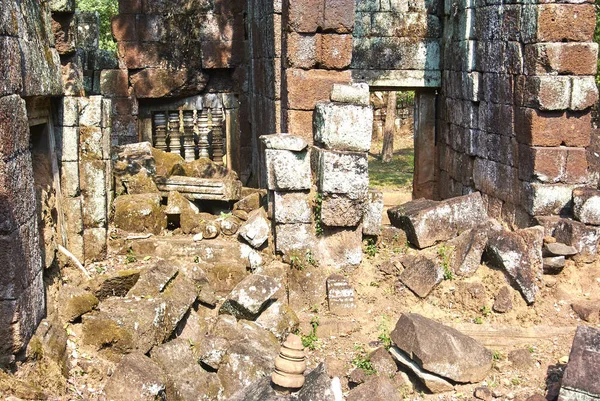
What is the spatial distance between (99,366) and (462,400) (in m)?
3.21

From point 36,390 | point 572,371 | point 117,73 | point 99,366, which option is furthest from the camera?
point 117,73

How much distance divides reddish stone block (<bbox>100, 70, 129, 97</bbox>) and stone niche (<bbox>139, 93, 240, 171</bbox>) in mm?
563

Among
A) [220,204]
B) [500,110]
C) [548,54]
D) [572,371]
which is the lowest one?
[572,371]

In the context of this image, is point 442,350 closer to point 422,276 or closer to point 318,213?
point 422,276

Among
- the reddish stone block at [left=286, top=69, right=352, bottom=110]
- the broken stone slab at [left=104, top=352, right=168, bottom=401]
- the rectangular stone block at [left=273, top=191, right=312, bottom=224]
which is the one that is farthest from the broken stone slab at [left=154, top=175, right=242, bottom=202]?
the broken stone slab at [left=104, top=352, right=168, bottom=401]

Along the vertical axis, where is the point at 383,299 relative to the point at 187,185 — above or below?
below

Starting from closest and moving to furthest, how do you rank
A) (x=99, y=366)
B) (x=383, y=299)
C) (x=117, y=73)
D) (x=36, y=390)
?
(x=36, y=390) → (x=99, y=366) → (x=383, y=299) → (x=117, y=73)

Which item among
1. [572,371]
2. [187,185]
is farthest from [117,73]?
[572,371]

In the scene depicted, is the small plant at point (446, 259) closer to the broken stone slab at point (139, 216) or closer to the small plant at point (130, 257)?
the broken stone slab at point (139, 216)

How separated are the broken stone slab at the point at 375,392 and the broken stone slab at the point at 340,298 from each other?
1594 mm

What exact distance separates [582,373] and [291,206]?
345 cm

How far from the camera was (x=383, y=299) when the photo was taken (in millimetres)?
7914

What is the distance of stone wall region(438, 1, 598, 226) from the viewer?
8.64 m

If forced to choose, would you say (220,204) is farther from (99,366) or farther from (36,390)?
(36,390)
